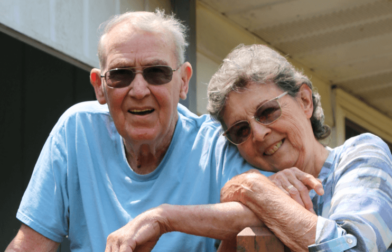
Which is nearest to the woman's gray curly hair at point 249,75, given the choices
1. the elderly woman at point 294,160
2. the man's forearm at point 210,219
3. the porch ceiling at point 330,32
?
the elderly woman at point 294,160

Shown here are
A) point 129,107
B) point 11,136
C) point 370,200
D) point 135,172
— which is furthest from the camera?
point 11,136

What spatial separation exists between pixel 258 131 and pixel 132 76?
0.57 meters

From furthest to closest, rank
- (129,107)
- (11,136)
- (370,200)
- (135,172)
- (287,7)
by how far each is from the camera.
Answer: (11,136)
(287,7)
(135,172)
(129,107)
(370,200)

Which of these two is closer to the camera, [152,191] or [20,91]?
[152,191]

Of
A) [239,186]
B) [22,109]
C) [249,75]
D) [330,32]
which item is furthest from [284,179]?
[22,109]

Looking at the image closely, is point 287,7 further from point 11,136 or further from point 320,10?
point 11,136

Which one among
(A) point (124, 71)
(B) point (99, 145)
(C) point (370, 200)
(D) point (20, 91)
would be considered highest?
(D) point (20, 91)

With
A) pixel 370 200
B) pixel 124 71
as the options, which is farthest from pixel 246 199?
pixel 124 71

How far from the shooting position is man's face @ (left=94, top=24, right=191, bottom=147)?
2.01 meters

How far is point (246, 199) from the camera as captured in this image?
1677 mm

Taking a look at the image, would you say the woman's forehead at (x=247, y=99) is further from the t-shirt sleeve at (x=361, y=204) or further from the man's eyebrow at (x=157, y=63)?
the t-shirt sleeve at (x=361, y=204)

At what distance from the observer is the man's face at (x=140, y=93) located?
201 centimetres

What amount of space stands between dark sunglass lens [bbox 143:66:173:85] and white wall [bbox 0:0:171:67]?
843 mm

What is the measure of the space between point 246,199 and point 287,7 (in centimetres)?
260
